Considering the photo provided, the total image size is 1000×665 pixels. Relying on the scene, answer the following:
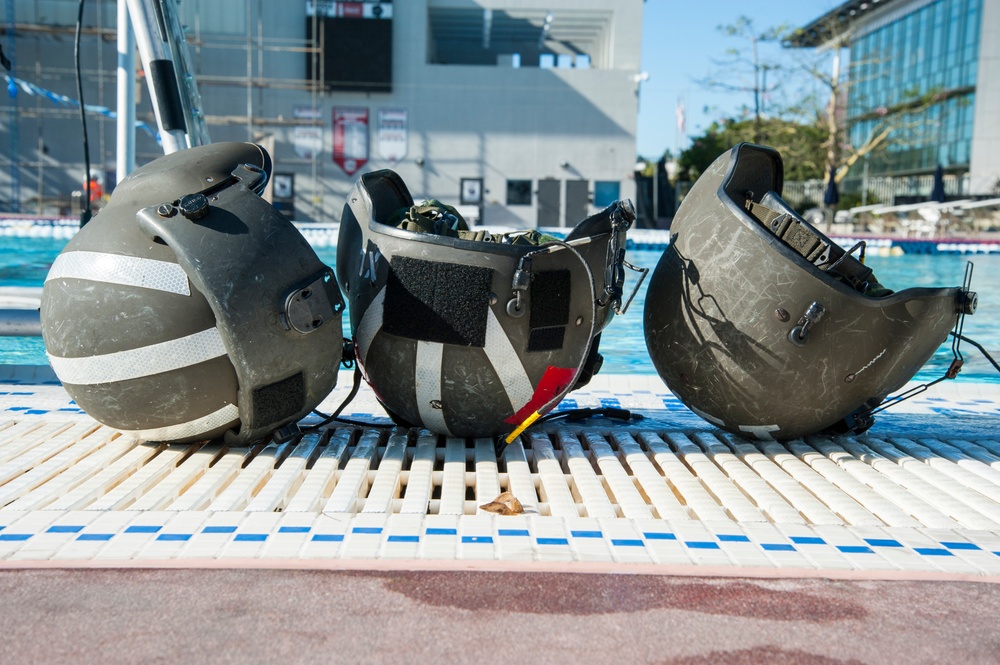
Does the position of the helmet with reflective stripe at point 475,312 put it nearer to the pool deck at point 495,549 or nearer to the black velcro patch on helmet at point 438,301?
the black velcro patch on helmet at point 438,301

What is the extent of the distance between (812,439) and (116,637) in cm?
288

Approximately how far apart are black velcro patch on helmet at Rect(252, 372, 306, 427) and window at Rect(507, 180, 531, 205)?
3190 centimetres

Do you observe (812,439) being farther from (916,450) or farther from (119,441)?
(119,441)

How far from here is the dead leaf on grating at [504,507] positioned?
293cm

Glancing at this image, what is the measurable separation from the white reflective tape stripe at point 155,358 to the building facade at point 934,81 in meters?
34.6

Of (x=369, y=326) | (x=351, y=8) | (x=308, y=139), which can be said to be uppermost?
(x=351, y=8)

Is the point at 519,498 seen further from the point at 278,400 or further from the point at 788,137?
the point at 788,137

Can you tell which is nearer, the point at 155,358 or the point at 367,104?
the point at 155,358

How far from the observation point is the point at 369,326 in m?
3.54

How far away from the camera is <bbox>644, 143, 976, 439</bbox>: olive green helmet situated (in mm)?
3459

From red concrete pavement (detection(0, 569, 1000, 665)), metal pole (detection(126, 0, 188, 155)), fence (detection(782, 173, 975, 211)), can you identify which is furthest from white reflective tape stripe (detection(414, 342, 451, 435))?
fence (detection(782, 173, 975, 211))

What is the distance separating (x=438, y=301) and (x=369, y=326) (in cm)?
34

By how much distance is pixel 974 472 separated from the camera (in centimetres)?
347

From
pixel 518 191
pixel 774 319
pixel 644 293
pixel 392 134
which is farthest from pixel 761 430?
pixel 518 191
